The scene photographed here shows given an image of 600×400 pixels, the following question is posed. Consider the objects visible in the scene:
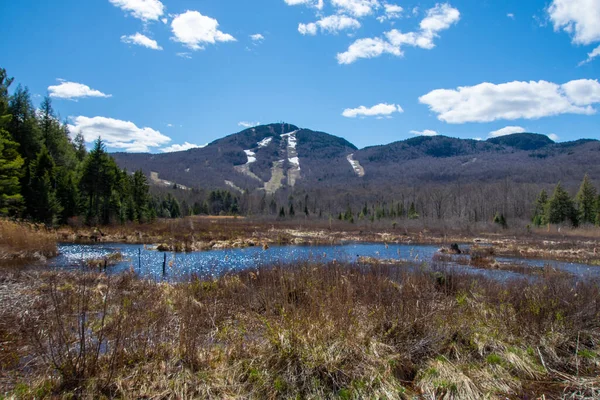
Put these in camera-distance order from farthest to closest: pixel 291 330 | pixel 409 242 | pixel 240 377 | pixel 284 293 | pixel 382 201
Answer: pixel 382 201
pixel 409 242
pixel 284 293
pixel 291 330
pixel 240 377

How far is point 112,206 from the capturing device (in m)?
47.6

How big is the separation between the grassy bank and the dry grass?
36.4ft

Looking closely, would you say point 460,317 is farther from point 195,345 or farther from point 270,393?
point 195,345

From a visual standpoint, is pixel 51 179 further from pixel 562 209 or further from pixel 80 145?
pixel 562 209

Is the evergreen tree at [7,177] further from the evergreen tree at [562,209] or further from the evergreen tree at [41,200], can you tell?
the evergreen tree at [562,209]

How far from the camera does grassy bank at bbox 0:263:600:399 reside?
159 inches

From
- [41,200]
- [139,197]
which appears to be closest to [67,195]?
[41,200]

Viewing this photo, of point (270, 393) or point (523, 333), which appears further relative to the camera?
point (523, 333)

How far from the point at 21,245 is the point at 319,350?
61.6 feet

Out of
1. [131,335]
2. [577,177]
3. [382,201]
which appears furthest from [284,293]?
[577,177]

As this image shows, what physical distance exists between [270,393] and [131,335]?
75.4 inches

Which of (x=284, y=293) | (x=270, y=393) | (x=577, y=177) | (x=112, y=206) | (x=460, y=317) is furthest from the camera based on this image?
(x=577, y=177)

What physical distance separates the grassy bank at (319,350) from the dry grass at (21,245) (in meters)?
11.1

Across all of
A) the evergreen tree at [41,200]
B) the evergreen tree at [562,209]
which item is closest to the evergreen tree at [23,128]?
the evergreen tree at [41,200]
